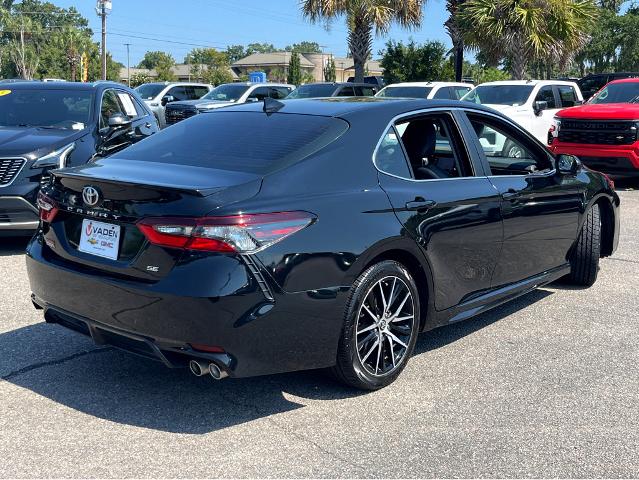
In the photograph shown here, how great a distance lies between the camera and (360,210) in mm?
3914

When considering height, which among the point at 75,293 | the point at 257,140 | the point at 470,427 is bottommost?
the point at 470,427

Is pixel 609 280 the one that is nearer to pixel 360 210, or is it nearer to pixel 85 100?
pixel 360 210

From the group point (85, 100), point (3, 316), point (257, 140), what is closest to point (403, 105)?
point (257, 140)

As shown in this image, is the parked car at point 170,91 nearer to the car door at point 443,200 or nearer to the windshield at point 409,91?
the windshield at point 409,91

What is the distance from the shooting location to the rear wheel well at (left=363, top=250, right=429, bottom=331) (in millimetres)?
4121

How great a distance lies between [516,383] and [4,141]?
5.59 meters

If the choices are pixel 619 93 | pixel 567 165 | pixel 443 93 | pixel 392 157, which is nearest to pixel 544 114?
pixel 619 93

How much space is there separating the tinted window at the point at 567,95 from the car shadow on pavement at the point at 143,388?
500 inches

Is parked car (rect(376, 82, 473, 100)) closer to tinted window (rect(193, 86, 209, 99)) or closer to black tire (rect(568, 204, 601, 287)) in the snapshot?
tinted window (rect(193, 86, 209, 99))

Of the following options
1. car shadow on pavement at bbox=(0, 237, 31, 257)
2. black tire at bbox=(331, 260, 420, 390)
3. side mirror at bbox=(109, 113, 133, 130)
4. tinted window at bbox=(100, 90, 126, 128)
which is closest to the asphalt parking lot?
black tire at bbox=(331, 260, 420, 390)

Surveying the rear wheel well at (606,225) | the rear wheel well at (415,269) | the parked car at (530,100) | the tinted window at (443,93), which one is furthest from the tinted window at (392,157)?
the tinted window at (443,93)

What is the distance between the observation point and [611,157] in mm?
12695

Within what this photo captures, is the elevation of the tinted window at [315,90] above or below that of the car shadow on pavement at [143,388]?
above

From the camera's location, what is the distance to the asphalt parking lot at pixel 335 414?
132 inches
